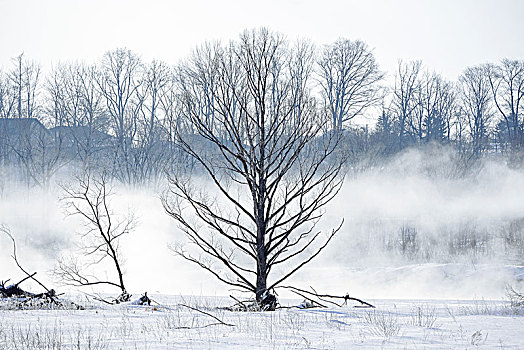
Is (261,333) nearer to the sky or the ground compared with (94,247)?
nearer to the ground

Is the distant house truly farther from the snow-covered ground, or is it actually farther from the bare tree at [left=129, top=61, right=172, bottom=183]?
the snow-covered ground

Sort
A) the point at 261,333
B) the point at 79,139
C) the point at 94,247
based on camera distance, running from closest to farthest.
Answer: the point at 261,333 < the point at 94,247 < the point at 79,139

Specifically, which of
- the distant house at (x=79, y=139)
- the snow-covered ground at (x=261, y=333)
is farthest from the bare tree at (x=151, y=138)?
the snow-covered ground at (x=261, y=333)

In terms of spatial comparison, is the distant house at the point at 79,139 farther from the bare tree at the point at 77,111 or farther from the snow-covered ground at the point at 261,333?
the snow-covered ground at the point at 261,333

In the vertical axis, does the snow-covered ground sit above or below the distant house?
below

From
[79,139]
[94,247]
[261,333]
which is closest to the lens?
[261,333]

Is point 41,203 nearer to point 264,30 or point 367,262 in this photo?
point 367,262

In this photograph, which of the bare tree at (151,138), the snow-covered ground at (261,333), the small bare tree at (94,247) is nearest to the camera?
the snow-covered ground at (261,333)

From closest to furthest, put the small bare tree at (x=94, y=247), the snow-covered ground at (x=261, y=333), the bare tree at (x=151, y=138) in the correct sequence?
the snow-covered ground at (x=261, y=333) → the small bare tree at (x=94, y=247) → the bare tree at (x=151, y=138)

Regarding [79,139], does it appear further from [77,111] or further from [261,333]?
[261,333]

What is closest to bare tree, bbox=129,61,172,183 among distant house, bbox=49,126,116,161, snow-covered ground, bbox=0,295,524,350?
distant house, bbox=49,126,116,161

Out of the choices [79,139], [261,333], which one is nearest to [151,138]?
[79,139]

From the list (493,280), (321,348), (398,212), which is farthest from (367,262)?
(321,348)

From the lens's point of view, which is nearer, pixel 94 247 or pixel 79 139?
pixel 94 247
